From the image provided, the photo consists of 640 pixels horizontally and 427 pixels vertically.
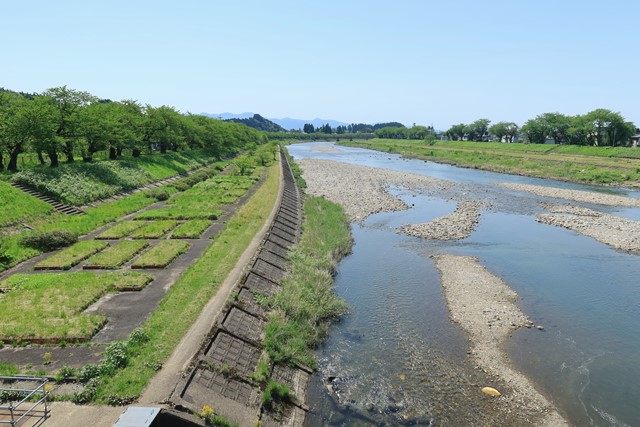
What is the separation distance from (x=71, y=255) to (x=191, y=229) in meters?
9.36

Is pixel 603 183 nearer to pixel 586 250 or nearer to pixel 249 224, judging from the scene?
pixel 586 250

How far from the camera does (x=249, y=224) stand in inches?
1502

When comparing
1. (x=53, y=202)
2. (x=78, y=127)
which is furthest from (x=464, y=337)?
(x=78, y=127)

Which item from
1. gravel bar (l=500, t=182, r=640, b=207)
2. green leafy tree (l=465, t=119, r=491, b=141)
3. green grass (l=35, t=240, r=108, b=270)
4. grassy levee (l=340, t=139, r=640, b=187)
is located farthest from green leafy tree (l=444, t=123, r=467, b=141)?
green grass (l=35, t=240, r=108, b=270)

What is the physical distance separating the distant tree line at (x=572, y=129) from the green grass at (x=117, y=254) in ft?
395

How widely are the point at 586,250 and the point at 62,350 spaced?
40707 millimetres

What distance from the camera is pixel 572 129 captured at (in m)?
119

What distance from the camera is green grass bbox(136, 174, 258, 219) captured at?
1638 inches

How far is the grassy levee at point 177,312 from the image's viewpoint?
602 inches

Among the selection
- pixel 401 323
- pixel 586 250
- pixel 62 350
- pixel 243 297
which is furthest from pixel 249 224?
pixel 586 250

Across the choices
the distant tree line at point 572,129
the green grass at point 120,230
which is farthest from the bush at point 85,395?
the distant tree line at point 572,129

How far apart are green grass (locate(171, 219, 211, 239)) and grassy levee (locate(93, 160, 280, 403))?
1.82 metres

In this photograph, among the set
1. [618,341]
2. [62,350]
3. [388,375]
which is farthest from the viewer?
[618,341]

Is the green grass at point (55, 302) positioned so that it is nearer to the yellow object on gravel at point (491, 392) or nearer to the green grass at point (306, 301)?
the green grass at point (306, 301)
